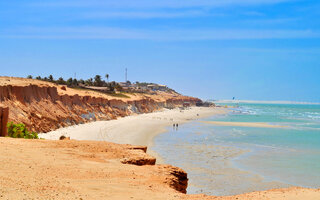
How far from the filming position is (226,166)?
21797 mm

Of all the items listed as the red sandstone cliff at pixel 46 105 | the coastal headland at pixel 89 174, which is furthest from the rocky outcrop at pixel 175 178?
the red sandstone cliff at pixel 46 105

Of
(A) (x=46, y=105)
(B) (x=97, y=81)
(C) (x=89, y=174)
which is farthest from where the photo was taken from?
(B) (x=97, y=81)

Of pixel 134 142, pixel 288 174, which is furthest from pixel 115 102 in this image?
pixel 288 174

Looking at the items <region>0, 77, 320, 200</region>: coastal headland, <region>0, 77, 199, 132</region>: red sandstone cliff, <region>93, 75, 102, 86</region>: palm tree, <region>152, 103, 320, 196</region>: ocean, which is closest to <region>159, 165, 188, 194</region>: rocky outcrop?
<region>0, 77, 320, 200</region>: coastal headland

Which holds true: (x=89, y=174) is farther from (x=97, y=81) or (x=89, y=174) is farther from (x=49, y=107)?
(x=97, y=81)

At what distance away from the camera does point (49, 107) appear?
125 feet

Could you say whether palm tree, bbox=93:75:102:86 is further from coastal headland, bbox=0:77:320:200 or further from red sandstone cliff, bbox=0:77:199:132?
coastal headland, bbox=0:77:320:200

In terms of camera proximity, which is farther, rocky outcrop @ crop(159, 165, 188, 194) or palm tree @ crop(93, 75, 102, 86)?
palm tree @ crop(93, 75, 102, 86)

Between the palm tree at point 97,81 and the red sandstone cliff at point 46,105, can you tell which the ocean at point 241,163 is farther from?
the palm tree at point 97,81

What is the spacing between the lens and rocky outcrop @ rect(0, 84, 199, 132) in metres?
31.2

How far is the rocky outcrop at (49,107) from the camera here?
31.2m

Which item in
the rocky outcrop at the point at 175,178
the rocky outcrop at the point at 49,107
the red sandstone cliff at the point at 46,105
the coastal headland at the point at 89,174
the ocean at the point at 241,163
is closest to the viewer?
the coastal headland at the point at 89,174

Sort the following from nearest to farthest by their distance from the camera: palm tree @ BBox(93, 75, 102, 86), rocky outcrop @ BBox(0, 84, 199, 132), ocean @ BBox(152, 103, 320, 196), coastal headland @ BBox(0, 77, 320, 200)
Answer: coastal headland @ BBox(0, 77, 320, 200)
ocean @ BBox(152, 103, 320, 196)
rocky outcrop @ BBox(0, 84, 199, 132)
palm tree @ BBox(93, 75, 102, 86)

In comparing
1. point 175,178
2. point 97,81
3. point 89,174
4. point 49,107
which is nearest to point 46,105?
point 49,107
